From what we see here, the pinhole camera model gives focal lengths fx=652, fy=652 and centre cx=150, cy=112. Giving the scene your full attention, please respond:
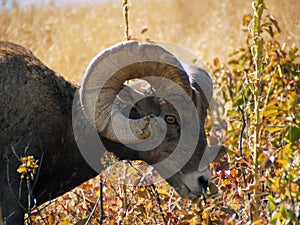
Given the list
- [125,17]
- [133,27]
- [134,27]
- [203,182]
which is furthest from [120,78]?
[134,27]

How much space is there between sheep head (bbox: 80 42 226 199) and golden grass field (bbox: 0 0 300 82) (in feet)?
19.4

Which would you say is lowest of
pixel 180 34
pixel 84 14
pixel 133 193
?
pixel 133 193

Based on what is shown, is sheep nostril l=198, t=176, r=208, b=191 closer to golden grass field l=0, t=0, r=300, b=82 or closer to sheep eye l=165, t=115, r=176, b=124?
sheep eye l=165, t=115, r=176, b=124

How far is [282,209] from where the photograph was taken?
397 cm

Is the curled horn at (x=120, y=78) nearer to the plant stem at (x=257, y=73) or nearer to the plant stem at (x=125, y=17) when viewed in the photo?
the plant stem at (x=125, y=17)

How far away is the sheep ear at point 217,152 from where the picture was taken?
597cm

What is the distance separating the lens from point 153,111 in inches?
244

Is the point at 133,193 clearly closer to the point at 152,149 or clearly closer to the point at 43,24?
the point at 152,149

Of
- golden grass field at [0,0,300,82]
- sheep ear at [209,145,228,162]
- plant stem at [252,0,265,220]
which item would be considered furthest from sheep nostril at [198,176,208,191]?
golden grass field at [0,0,300,82]

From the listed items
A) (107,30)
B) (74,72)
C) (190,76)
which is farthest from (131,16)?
(190,76)

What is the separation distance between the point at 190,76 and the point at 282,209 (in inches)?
114

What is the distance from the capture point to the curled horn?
594 centimetres

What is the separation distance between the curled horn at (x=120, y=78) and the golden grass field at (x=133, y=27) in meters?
5.95

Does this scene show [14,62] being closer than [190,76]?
Yes
